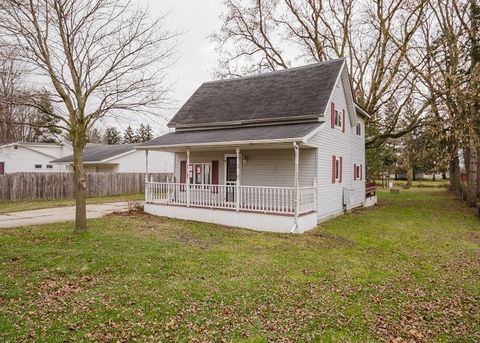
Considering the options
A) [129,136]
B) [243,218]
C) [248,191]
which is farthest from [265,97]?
[129,136]

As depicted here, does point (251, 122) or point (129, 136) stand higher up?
point (129, 136)

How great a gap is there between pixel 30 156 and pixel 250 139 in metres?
25.9

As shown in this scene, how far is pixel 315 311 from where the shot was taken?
5.61 meters

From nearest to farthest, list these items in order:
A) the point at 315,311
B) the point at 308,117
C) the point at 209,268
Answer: the point at 315,311, the point at 209,268, the point at 308,117

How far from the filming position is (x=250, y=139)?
1303 cm

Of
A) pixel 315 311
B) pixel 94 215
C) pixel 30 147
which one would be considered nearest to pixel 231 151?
pixel 94 215

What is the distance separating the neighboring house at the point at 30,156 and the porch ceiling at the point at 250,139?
19362 mm

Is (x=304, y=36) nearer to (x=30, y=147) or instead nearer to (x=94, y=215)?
(x=94, y=215)

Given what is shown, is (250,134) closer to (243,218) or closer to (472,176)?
(243,218)

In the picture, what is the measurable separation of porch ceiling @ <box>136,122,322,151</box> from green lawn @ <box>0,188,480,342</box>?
143 inches

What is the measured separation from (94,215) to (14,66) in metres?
7.76

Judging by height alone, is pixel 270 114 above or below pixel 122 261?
above

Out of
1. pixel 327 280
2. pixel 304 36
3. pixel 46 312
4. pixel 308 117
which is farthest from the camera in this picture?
pixel 304 36

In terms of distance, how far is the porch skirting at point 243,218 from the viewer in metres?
12.4
